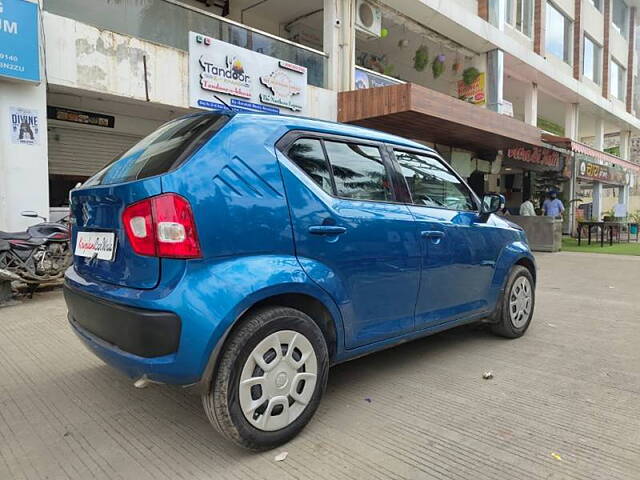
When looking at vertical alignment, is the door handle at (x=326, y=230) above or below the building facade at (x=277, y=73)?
below

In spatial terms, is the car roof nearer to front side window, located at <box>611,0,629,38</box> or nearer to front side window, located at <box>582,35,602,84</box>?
front side window, located at <box>582,35,602,84</box>

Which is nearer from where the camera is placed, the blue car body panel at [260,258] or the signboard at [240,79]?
the blue car body panel at [260,258]

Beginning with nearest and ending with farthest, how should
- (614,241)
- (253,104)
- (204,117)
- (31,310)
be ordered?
(204,117) → (31,310) → (253,104) → (614,241)

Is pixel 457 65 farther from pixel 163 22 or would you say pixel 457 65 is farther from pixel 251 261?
pixel 251 261

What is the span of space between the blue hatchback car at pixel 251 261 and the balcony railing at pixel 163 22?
6.06m

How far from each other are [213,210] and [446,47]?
15.1 m

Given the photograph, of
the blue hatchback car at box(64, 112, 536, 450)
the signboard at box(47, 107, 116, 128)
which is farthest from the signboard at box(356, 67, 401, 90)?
the blue hatchback car at box(64, 112, 536, 450)

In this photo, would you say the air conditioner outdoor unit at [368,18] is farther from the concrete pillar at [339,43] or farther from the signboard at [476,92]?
the signboard at [476,92]

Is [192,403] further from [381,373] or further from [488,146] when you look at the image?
[488,146]

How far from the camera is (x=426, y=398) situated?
9.99 feet

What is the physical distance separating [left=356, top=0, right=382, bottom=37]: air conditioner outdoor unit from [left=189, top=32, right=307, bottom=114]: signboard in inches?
101

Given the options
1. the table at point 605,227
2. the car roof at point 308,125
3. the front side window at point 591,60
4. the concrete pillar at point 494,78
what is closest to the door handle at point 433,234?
the car roof at point 308,125

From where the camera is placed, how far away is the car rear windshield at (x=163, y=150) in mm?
2328

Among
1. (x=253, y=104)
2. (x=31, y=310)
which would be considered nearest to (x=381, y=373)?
(x=31, y=310)
